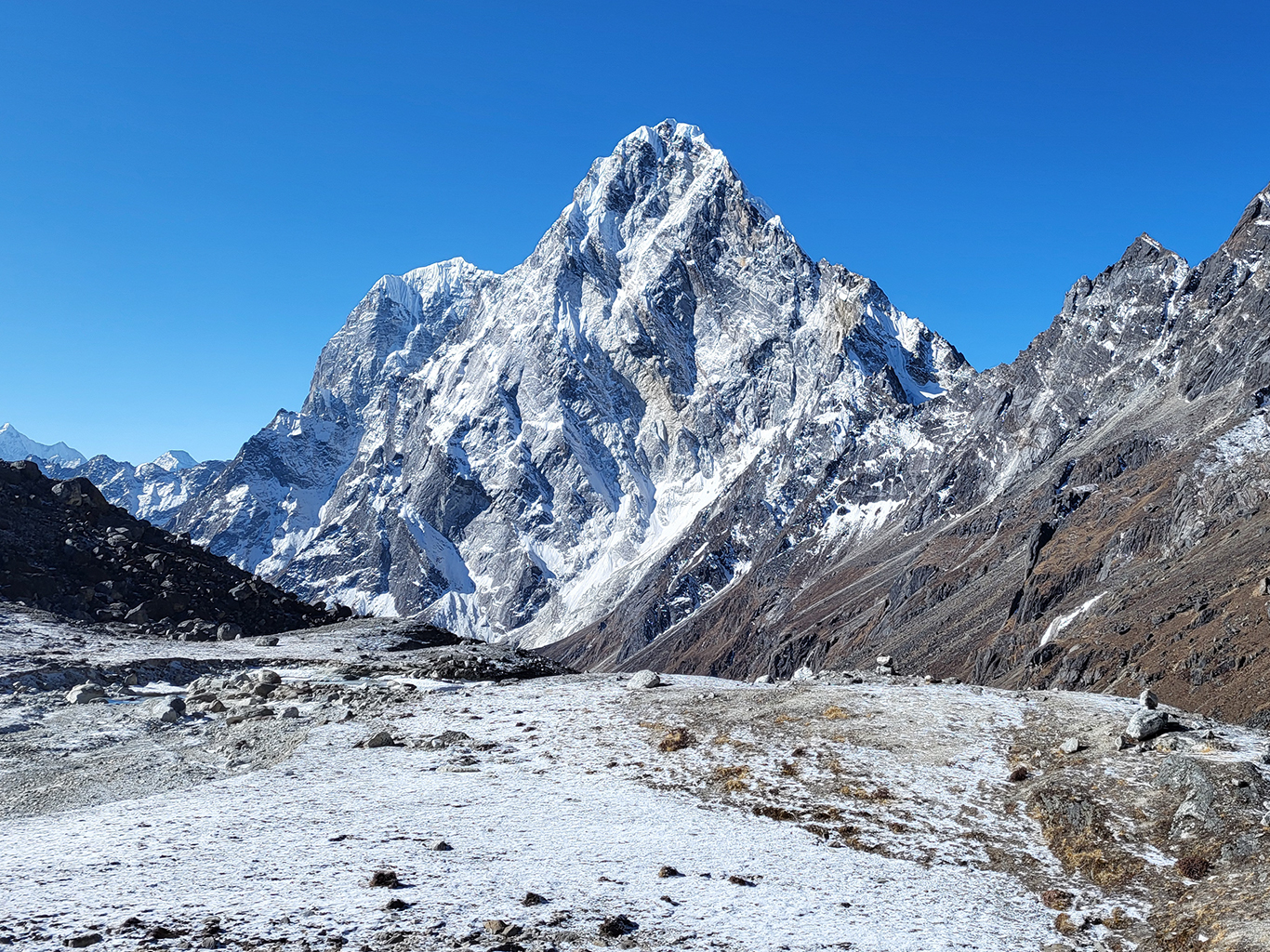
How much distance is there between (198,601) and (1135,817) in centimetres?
5113

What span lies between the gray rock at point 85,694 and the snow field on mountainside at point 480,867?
1178 cm

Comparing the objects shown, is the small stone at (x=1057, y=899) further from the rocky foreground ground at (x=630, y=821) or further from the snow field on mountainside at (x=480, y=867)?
the snow field on mountainside at (x=480, y=867)

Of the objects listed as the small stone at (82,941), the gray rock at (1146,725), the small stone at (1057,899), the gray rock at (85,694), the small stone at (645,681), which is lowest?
the small stone at (82,941)

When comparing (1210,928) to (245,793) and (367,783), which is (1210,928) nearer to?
(367,783)

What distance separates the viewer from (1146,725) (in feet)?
71.2

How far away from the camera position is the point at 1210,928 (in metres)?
13.7

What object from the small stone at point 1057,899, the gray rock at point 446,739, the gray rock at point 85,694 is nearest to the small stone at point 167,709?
the gray rock at point 85,694

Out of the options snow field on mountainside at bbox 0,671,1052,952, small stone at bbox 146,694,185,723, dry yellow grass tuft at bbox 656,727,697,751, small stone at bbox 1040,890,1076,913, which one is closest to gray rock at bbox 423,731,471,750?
snow field on mountainside at bbox 0,671,1052,952

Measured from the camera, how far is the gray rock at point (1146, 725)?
2161 cm

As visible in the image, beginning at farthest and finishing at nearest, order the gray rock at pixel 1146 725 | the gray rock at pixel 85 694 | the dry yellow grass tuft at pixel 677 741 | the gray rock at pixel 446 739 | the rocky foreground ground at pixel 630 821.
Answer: the gray rock at pixel 85 694
the gray rock at pixel 446 739
the dry yellow grass tuft at pixel 677 741
the gray rock at pixel 1146 725
the rocky foreground ground at pixel 630 821

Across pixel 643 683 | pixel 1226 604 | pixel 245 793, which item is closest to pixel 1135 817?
pixel 643 683

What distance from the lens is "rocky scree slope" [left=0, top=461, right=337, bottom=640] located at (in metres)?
47.6

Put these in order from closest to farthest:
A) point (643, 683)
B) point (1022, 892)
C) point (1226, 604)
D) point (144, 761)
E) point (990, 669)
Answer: point (1022, 892) < point (144, 761) < point (643, 683) < point (1226, 604) < point (990, 669)

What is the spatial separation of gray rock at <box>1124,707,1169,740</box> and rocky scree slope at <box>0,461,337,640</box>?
1682 inches
